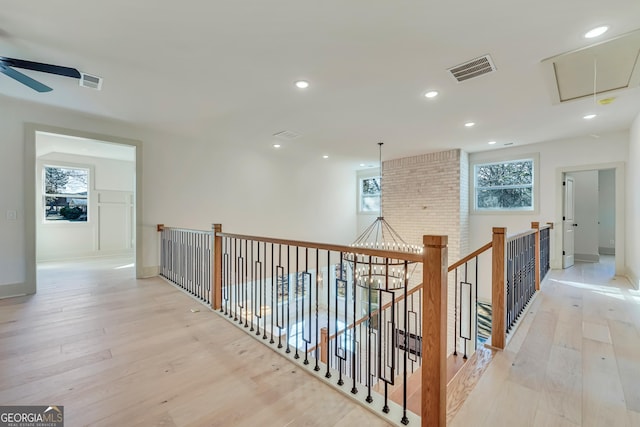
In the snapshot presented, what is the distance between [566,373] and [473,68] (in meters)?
2.69

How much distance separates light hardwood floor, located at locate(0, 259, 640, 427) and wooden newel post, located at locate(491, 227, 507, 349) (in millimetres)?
134

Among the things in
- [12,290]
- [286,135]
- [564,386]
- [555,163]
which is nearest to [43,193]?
[12,290]

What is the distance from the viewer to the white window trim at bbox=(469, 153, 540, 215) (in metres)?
5.54

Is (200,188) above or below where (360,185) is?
below

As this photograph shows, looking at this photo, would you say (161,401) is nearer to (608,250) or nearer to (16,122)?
(16,122)

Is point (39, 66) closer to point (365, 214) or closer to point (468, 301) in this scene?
point (468, 301)

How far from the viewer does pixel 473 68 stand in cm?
266

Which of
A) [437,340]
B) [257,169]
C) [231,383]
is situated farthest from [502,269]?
[257,169]

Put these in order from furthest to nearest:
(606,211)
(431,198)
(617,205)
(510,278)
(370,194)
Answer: (370,194) < (606,211) < (431,198) < (617,205) < (510,278)

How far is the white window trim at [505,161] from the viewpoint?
5.54 meters

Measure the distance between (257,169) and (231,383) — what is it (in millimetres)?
4884

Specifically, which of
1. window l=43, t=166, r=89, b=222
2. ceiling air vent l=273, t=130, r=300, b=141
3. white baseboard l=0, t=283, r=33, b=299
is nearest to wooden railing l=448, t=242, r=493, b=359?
ceiling air vent l=273, t=130, r=300, b=141

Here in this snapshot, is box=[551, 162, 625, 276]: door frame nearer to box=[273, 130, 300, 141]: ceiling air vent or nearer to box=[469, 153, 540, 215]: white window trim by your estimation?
box=[469, 153, 540, 215]: white window trim

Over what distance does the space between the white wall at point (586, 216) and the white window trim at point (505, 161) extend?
1.99m
